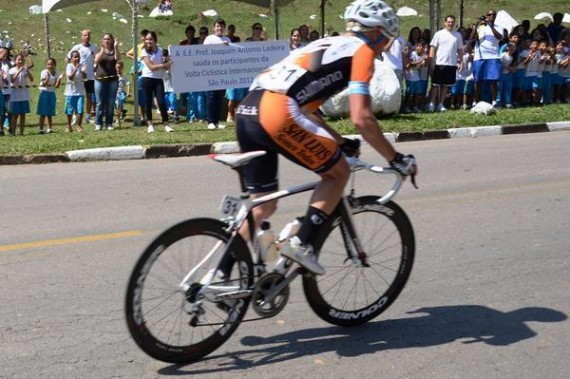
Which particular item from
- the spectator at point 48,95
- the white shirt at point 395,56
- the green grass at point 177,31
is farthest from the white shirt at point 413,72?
the spectator at point 48,95

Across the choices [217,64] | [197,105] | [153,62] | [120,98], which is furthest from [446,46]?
[120,98]

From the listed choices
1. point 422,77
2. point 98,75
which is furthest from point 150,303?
point 422,77

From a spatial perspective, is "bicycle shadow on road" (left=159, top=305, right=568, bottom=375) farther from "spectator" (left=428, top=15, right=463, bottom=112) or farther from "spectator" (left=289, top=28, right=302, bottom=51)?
"spectator" (left=428, top=15, right=463, bottom=112)

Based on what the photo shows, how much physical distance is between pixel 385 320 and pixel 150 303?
1682mm

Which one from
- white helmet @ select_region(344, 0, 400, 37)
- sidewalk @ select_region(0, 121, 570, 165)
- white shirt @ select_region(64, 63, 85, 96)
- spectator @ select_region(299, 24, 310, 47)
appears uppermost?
spectator @ select_region(299, 24, 310, 47)

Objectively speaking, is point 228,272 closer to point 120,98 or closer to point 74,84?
point 74,84

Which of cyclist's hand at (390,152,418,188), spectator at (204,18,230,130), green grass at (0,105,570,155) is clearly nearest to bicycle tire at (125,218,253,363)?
cyclist's hand at (390,152,418,188)

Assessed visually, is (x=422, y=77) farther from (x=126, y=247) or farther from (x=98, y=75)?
(x=126, y=247)

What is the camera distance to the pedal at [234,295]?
15.5 feet

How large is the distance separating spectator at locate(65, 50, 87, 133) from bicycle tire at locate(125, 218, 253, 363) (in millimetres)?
10974

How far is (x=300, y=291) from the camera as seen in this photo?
6027mm

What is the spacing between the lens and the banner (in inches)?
577

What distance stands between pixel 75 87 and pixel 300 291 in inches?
405

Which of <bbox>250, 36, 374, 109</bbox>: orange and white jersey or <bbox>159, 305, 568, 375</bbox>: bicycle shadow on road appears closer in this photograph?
<bbox>250, 36, 374, 109</bbox>: orange and white jersey
